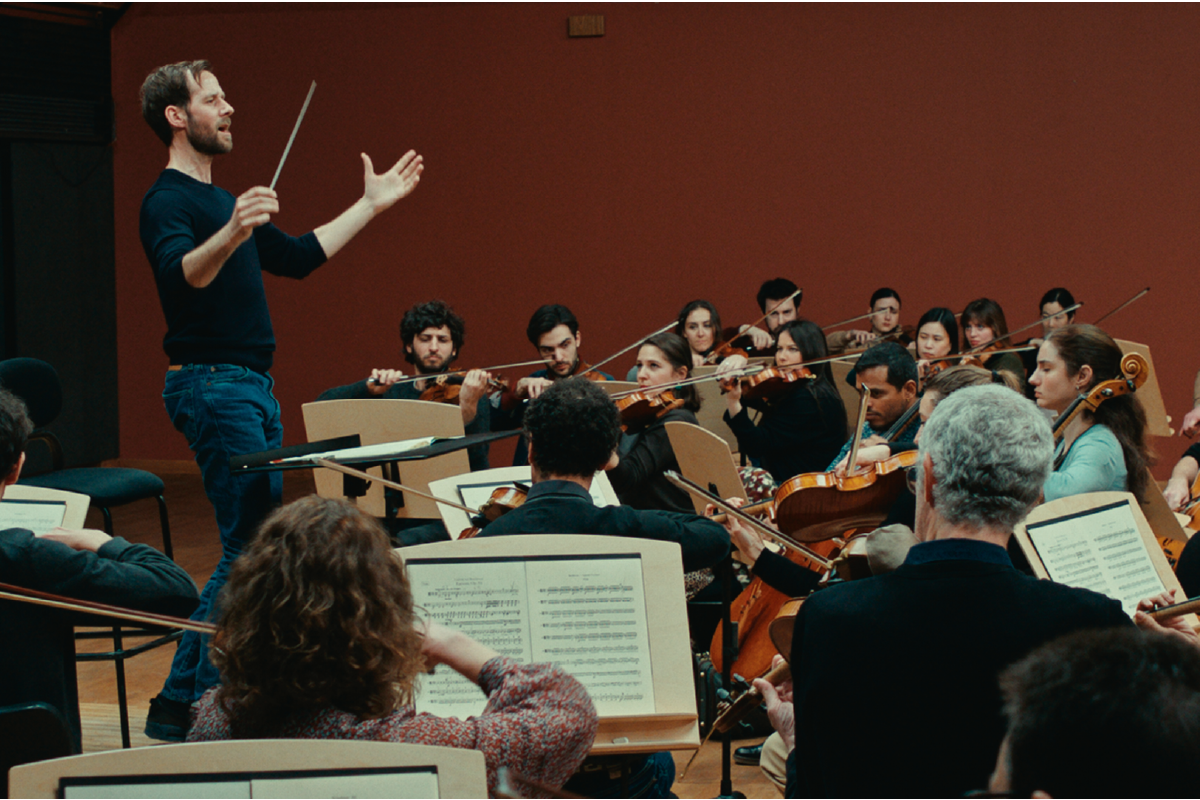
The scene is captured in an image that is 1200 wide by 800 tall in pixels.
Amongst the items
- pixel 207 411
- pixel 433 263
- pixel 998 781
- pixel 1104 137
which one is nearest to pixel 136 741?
pixel 207 411

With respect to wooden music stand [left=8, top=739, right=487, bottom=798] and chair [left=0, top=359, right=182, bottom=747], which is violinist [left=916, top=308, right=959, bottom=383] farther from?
wooden music stand [left=8, top=739, right=487, bottom=798]

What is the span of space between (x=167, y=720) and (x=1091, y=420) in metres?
2.29

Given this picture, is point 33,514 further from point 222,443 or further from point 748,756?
point 748,756

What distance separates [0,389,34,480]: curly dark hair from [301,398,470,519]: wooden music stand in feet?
4.90

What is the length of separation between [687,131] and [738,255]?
811 mm

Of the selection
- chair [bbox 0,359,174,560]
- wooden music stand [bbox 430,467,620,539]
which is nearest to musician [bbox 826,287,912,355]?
wooden music stand [bbox 430,467,620,539]

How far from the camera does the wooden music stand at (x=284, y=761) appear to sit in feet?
3.22

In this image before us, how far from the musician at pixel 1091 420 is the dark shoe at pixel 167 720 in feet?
6.70

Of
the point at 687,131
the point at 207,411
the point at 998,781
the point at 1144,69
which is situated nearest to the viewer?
the point at 998,781

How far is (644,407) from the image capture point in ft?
11.3

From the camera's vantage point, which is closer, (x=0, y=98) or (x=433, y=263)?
(x=0, y=98)

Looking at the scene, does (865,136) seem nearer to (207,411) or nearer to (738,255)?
(738,255)

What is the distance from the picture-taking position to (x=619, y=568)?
168 cm

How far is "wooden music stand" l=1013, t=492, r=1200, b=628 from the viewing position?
1.88m
